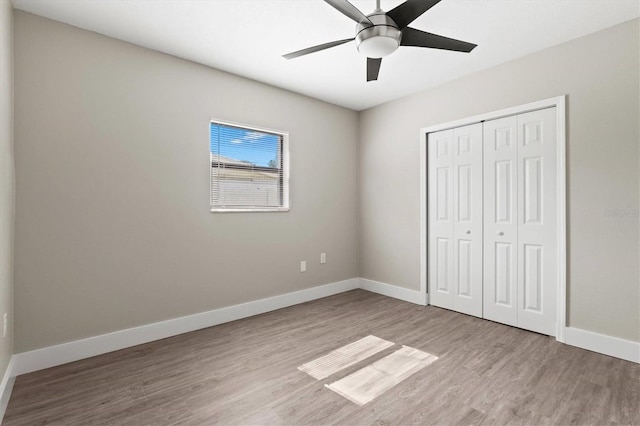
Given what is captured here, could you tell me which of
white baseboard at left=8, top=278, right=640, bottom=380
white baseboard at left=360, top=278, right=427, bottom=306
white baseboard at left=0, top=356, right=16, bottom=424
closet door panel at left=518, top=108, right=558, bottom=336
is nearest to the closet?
closet door panel at left=518, top=108, right=558, bottom=336

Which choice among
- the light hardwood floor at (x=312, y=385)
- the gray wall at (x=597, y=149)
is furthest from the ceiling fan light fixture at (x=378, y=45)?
the light hardwood floor at (x=312, y=385)

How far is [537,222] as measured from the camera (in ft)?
9.88

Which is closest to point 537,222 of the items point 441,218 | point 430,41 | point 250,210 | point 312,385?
point 441,218

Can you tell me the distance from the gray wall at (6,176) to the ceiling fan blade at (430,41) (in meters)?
2.53

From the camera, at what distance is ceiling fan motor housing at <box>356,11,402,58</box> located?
1.90 m

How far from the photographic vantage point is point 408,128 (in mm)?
4082

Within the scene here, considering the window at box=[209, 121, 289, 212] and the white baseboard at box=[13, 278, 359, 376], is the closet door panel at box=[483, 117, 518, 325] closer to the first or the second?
the white baseboard at box=[13, 278, 359, 376]

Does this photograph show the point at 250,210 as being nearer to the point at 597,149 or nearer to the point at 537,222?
the point at 537,222

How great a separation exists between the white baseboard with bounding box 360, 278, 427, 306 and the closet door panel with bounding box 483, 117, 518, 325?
0.76 meters

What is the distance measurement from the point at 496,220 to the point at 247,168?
2.77 meters

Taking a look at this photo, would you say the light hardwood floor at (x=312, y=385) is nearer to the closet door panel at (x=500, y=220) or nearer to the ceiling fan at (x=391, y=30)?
the closet door panel at (x=500, y=220)

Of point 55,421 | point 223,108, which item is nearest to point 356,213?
point 223,108

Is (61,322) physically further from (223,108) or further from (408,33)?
(408,33)

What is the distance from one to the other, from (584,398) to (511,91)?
8.79 feet
